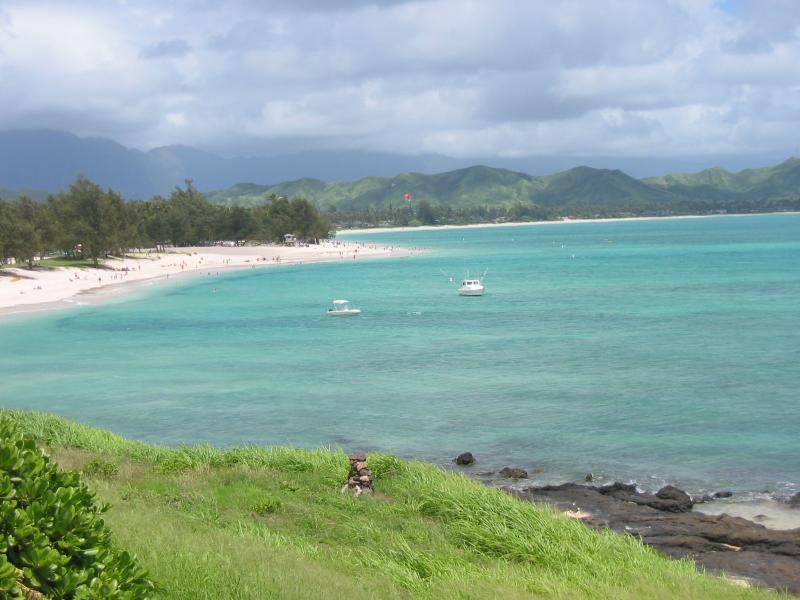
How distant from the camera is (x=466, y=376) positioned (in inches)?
1607

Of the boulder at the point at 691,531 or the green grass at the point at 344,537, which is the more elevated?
the green grass at the point at 344,537

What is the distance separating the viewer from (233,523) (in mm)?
14227

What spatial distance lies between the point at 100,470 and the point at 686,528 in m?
13.3

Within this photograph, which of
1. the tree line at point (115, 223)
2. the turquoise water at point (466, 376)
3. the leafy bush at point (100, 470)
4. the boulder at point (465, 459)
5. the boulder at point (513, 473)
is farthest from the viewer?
the tree line at point (115, 223)

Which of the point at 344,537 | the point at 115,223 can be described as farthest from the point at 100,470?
the point at 115,223

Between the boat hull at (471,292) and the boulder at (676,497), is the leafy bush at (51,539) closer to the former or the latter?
the boulder at (676,497)

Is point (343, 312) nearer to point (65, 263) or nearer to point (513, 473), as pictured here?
point (513, 473)

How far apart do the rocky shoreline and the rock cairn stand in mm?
5572

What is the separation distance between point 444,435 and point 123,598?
912 inches

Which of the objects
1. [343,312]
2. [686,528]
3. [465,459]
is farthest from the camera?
[343,312]

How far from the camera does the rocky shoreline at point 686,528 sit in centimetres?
1653

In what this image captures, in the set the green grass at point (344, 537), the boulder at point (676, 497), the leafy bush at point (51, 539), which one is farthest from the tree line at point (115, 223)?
the leafy bush at point (51, 539)

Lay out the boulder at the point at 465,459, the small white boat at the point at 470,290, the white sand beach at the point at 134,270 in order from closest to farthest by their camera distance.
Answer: the boulder at the point at 465,459
the white sand beach at the point at 134,270
the small white boat at the point at 470,290

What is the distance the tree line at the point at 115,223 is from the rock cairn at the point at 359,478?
3318 inches
